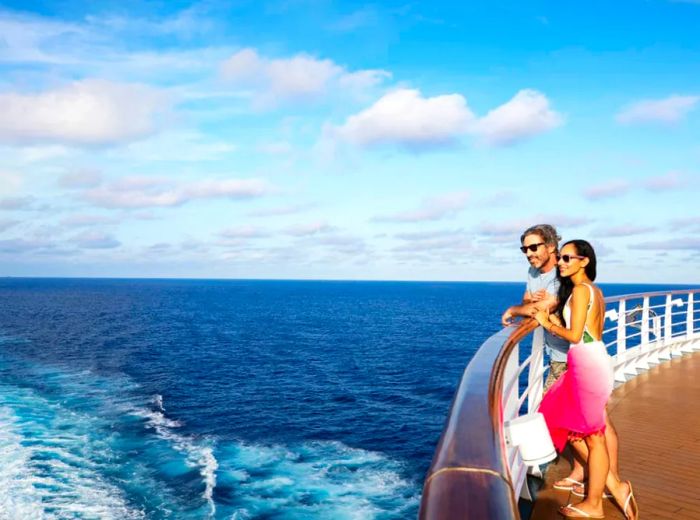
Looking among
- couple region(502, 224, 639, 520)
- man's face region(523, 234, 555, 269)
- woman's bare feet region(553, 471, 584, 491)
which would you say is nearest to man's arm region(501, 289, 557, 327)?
couple region(502, 224, 639, 520)

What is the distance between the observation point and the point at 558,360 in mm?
4145

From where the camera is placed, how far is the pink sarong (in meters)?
3.15

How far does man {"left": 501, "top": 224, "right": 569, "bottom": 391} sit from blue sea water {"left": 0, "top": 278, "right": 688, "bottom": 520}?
11.0m

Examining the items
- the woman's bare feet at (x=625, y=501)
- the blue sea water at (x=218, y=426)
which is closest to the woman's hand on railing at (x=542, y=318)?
the woman's bare feet at (x=625, y=501)

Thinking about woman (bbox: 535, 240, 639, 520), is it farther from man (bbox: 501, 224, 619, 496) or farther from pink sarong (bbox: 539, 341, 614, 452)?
man (bbox: 501, 224, 619, 496)

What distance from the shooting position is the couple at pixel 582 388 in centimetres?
318

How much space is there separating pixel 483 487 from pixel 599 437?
8.03 feet

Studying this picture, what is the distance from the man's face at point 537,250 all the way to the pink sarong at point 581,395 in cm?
90

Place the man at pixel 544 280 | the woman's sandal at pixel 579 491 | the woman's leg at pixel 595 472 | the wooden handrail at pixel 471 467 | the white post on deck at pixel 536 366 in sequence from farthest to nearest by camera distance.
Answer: the white post on deck at pixel 536 366 < the man at pixel 544 280 < the woman's sandal at pixel 579 491 < the woman's leg at pixel 595 472 < the wooden handrail at pixel 471 467

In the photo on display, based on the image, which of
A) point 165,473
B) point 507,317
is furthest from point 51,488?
point 507,317

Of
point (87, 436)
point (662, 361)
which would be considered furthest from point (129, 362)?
point (662, 361)

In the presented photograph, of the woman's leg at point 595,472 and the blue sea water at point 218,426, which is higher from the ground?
the woman's leg at point 595,472

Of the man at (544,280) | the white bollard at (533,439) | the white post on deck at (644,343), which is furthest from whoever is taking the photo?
the white post on deck at (644,343)

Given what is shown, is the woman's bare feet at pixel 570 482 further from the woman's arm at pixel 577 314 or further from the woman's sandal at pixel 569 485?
the woman's arm at pixel 577 314
